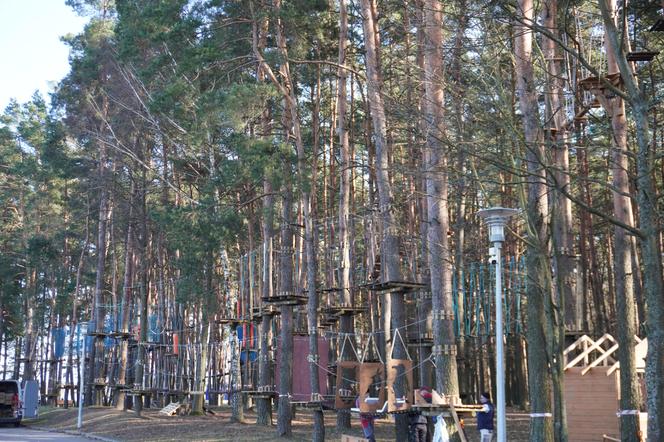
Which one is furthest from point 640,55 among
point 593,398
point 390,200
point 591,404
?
point 591,404

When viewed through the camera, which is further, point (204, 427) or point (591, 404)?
point (204, 427)

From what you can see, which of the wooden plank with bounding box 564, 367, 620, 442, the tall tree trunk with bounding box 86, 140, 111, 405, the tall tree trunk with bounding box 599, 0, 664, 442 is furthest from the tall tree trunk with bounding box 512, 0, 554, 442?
the tall tree trunk with bounding box 86, 140, 111, 405

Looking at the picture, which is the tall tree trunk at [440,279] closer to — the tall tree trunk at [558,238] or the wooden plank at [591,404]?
the tall tree trunk at [558,238]

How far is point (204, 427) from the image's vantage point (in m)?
27.3

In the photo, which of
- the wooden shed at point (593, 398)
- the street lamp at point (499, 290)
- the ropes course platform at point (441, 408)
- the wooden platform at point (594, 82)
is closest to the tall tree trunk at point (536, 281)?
the wooden platform at point (594, 82)

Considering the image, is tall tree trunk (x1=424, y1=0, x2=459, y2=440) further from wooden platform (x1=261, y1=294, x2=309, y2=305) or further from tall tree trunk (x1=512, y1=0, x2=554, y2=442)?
wooden platform (x1=261, y1=294, x2=309, y2=305)

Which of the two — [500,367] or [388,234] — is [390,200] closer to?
[388,234]

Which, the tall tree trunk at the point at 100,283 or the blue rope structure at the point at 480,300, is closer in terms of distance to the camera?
the blue rope structure at the point at 480,300

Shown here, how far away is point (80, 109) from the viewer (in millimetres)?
41250

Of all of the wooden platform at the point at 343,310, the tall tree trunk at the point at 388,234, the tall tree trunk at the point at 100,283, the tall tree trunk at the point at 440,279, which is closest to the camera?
the tall tree trunk at the point at 440,279

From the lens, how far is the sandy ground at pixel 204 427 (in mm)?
23797

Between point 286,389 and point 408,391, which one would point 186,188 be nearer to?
point 286,389

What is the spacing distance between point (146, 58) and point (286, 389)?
15.1m

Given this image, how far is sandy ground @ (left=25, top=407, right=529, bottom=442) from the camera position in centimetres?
2380
